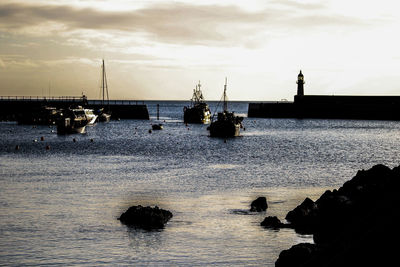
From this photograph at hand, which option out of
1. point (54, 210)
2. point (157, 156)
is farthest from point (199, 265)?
point (157, 156)

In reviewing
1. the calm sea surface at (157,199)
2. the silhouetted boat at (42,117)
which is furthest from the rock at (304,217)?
the silhouetted boat at (42,117)

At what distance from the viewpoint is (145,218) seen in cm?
2636

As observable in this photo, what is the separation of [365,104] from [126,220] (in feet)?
515

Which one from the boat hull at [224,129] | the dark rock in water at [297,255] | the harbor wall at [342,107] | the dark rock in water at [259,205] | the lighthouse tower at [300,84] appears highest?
the lighthouse tower at [300,84]

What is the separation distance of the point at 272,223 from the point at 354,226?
311 inches

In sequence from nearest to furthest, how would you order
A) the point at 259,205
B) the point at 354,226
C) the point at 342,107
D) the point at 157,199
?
the point at 354,226 < the point at 259,205 < the point at 157,199 < the point at 342,107

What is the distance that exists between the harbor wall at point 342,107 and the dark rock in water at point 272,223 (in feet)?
499

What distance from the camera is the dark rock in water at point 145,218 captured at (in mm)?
25891

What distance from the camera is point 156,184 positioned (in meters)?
39.9

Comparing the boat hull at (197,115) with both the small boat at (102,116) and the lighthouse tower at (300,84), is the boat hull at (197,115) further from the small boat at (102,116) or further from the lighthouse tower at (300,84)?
the lighthouse tower at (300,84)

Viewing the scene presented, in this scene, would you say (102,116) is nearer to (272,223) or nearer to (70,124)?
(70,124)

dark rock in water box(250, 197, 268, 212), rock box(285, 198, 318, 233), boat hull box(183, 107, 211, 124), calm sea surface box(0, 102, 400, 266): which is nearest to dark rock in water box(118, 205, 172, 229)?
calm sea surface box(0, 102, 400, 266)

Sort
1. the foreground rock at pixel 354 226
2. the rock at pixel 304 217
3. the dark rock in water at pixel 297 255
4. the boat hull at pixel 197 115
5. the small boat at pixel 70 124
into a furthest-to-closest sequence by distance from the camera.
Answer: the boat hull at pixel 197 115 < the small boat at pixel 70 124 < the rock at pixel 304 217 < the dark rock in water at pixel 297 255 < the foreground rock at pixel 354 226

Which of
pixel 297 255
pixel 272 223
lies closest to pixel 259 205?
pixel 272 223
